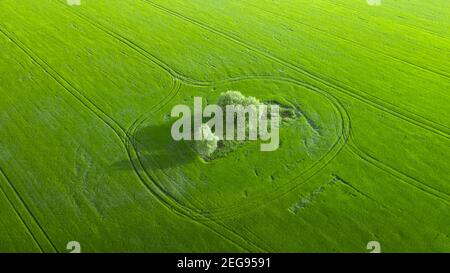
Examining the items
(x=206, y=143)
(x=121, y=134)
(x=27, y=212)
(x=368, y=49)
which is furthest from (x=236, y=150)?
(x=368, y=49)

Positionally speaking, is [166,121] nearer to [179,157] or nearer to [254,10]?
[179,157]

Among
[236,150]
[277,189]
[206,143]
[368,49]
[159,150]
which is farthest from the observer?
[368,49]

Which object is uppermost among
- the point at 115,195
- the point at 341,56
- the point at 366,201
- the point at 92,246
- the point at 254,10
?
the point at 254,10

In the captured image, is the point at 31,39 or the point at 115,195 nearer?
the point at 115,195

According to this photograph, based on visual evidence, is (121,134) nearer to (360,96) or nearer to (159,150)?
(159,150)

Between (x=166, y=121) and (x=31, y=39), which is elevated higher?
(x=31, y=39)

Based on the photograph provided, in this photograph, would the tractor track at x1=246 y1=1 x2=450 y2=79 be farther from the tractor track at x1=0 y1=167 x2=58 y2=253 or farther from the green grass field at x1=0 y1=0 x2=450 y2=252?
the tractor track at x1=0 y1=167 x2=58 y2=253

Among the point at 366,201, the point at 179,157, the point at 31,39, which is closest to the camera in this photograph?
the point at 366,201
